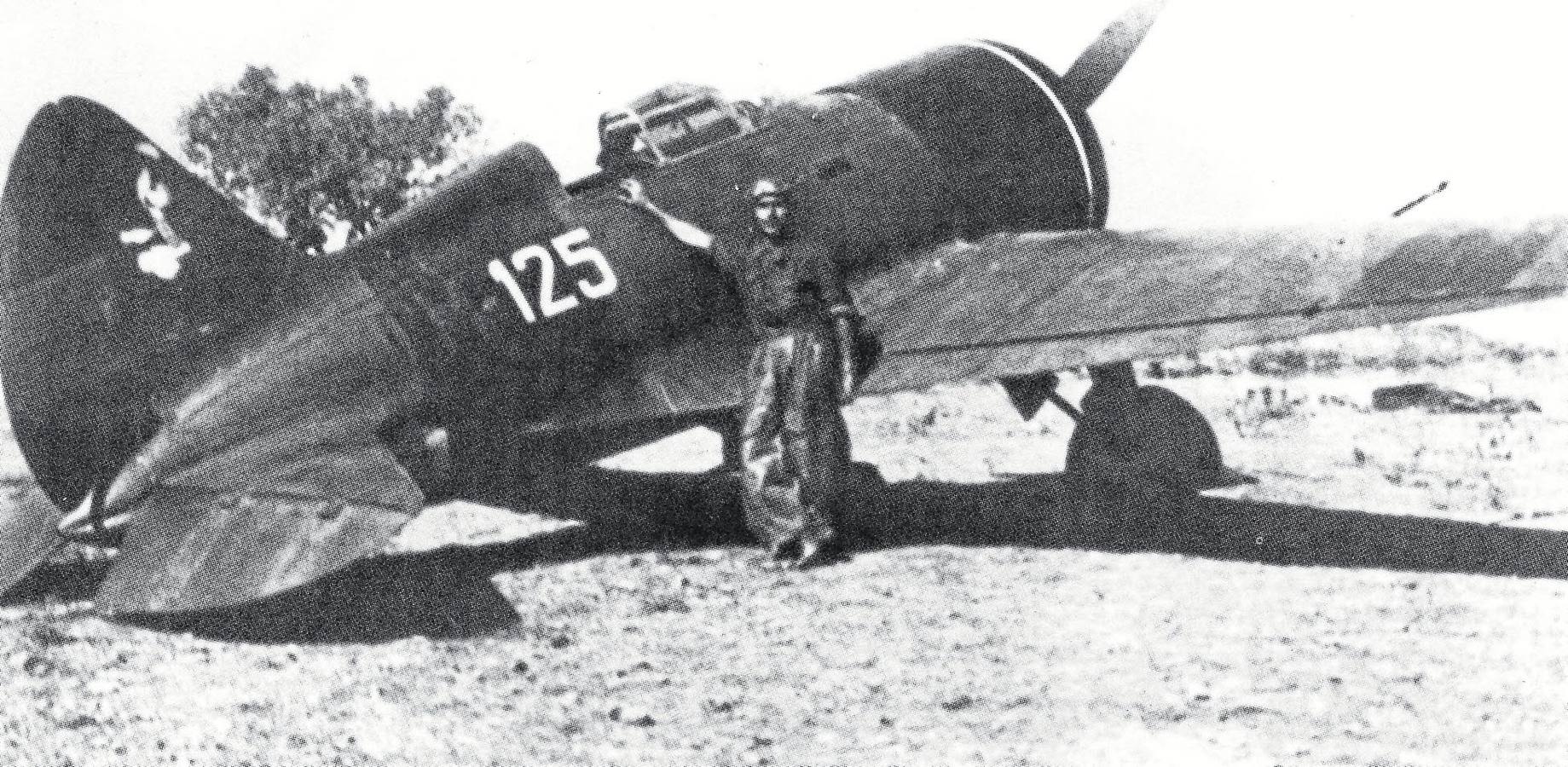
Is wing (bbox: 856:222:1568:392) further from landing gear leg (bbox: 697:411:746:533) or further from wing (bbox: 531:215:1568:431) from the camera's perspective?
landing gear leg (bbox: 697:411:746:533)

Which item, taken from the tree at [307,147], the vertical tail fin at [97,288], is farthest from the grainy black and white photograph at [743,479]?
the tree at [307,147]

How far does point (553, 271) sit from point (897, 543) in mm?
1981

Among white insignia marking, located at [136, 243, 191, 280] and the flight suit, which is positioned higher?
white insignia marking, located at [136, 243, 191, 280]

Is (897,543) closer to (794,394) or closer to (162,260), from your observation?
(794,394)

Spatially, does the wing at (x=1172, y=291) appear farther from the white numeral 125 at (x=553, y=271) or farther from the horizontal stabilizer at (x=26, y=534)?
the horizontal stabilizer at (x=26, y=534)

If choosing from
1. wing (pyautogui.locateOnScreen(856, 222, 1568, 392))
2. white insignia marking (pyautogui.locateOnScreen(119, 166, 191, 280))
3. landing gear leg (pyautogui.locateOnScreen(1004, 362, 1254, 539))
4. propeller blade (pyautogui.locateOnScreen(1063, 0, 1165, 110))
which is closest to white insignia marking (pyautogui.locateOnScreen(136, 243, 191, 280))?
white insignia marking (pyautogui.locateOnScreen(119, 166, 191, 280))

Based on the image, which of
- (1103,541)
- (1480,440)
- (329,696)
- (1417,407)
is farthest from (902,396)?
(329,696)

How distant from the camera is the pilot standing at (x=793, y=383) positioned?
21.4 feet

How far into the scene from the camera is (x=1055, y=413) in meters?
13.1

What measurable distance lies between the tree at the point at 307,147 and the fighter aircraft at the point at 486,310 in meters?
18.3

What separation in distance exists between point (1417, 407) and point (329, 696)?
369 inches

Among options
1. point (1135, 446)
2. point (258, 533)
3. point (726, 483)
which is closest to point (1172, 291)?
point (1135, 446)

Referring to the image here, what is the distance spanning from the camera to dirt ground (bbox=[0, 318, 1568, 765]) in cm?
420

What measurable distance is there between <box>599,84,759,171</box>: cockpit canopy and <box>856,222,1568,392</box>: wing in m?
1.14
